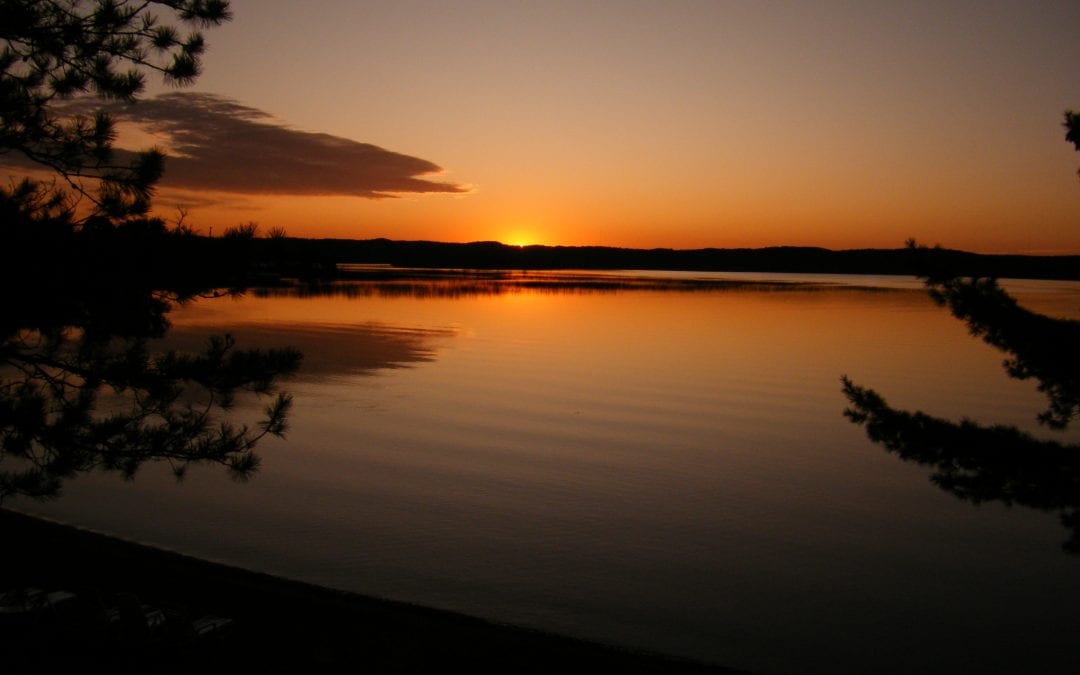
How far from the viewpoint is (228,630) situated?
6.71m

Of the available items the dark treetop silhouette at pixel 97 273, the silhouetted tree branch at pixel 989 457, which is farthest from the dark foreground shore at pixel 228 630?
the silhouetted tree branch at pixel 989 457

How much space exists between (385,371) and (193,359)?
854 inches

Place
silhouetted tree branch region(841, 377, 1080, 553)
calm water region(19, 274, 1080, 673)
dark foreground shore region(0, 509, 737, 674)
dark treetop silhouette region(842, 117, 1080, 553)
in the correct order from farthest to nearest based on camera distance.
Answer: calm water region(19, 274, 1080, 673), dark foreground shore region(0, 509, 737, 674), silhouetted tree branch region(841, 377, 1080, 553), dark treetop silhouette region(842, 117, 1080, 553)

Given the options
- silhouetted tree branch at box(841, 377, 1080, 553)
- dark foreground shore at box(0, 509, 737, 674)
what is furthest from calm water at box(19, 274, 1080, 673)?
silhouetted tree branch at box(841, 377, 1080, 553)

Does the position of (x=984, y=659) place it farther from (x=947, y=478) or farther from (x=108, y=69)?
(x=108, y=69)

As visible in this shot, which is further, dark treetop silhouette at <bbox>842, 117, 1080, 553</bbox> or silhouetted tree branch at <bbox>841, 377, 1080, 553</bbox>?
silhouetted tree branch at <bbox>841, 377, 1080, 553</bbox>

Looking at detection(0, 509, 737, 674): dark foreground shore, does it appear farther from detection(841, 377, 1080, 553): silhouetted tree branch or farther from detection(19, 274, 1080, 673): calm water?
detection(841, 377, 1080, 553): silhouetted tree branch

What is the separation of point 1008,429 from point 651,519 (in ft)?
25.7

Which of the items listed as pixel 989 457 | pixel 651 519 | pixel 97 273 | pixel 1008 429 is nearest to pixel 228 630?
pixel 97 273

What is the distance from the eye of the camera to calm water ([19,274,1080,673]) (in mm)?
9203

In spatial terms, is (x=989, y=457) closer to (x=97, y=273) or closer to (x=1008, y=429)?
(x=1008, y=429)

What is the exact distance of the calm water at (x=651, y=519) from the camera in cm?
920

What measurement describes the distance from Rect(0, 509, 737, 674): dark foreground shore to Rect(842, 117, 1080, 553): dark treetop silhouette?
9.19ft

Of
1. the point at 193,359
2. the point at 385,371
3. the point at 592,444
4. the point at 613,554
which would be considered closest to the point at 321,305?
the point at 385,371
